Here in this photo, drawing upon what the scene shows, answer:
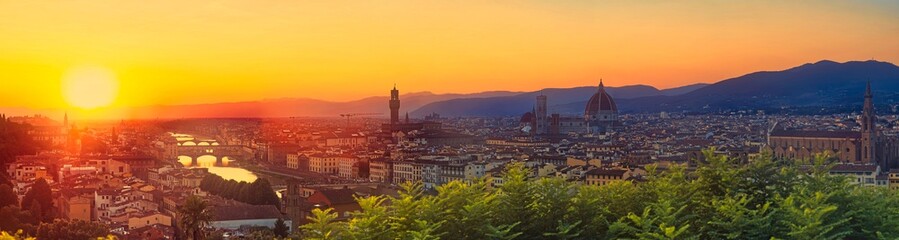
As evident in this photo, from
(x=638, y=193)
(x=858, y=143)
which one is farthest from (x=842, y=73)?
(x=638, y=193)

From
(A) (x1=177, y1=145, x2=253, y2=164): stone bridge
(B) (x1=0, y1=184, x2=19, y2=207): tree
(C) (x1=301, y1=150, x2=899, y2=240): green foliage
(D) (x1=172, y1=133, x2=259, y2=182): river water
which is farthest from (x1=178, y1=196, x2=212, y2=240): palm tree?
(A) (x1=177, y1=145, x2=253, y2=164): stone bridge

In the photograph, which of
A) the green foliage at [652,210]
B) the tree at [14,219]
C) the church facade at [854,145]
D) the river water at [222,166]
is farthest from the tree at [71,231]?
the church facade at [854,145]

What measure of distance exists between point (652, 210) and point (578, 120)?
43813mm

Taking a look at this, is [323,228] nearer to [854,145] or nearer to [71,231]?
[71,231]

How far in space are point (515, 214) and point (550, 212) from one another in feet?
0.58

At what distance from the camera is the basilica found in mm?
45969

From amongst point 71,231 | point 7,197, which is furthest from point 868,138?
point 71,231

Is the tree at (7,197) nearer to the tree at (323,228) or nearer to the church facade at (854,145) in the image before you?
the tree at (323,228)

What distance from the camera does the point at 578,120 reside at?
4822cm

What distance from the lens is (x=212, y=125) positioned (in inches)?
2440

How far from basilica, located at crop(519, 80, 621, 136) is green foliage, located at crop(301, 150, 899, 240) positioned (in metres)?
39.0

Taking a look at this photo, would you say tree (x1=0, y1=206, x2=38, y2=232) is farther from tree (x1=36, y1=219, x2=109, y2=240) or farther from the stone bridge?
the stone bridge

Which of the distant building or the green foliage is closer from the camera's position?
the green foliage

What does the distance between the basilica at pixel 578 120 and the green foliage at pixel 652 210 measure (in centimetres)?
3897
